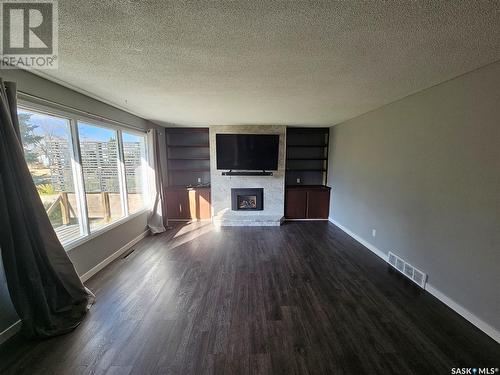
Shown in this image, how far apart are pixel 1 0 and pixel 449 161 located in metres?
3.65

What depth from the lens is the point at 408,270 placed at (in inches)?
102

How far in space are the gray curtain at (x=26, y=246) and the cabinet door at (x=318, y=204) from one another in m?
4.59

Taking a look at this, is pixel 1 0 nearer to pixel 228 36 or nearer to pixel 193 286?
pixel 228 36

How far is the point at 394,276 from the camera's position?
263 centimetres

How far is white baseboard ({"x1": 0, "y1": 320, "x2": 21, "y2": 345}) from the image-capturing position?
1.66 metres

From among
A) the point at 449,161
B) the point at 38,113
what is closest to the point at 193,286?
the point at 38,113

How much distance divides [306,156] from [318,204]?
1.33m

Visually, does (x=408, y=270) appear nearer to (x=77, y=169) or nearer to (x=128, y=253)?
(x=128, y=253)

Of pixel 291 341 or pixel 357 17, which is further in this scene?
pixel 291 341

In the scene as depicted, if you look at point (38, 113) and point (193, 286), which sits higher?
point (38, 113)

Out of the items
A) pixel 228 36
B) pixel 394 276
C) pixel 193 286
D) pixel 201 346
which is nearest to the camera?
pixel 228 36

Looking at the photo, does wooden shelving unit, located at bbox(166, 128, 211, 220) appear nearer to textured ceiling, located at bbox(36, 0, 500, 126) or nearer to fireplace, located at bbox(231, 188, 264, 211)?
fireplace, located at bbox(231, 188, 264, 211)

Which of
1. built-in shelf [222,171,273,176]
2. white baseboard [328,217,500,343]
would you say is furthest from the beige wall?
built-in shelf [222,171,273,176]

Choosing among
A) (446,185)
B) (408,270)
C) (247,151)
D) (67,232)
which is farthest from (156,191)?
(446,185)
